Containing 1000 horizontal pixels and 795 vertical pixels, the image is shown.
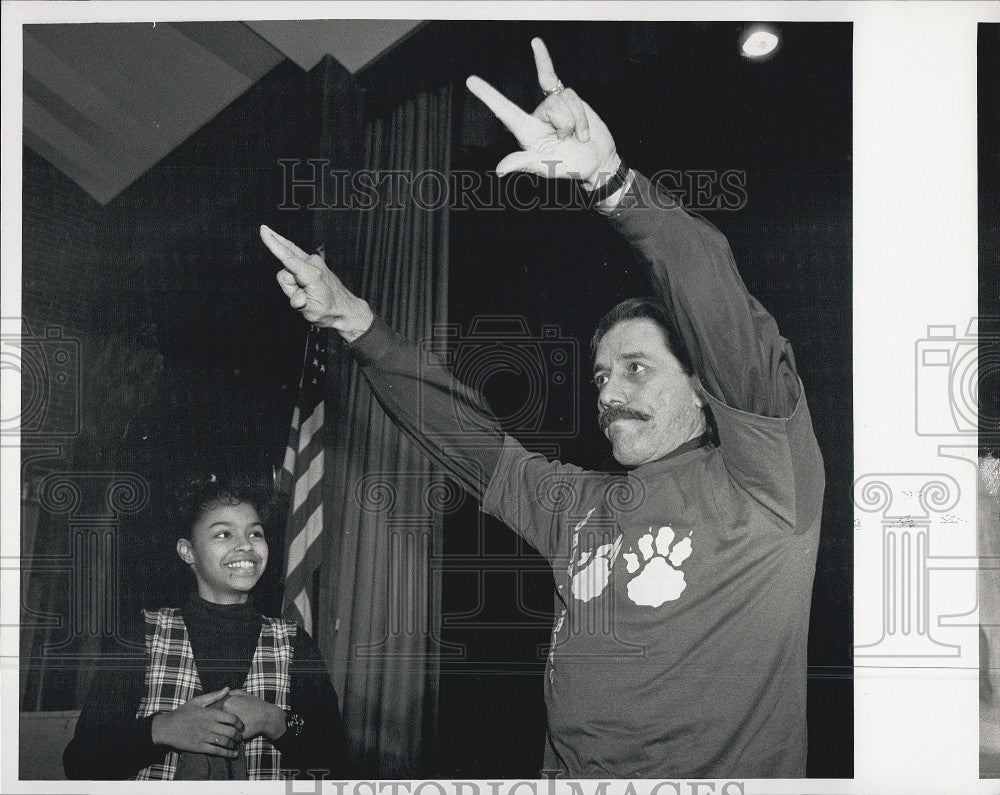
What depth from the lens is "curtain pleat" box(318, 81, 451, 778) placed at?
324cm

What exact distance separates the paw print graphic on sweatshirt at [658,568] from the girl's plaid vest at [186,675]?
110 centimetres

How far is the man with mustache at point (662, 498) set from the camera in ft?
10.4

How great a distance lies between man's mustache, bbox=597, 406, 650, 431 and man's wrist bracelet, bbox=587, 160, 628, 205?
0.67 meters

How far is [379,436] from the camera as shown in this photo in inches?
130

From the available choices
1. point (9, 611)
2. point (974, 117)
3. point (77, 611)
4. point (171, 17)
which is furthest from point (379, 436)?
point (974, 117)

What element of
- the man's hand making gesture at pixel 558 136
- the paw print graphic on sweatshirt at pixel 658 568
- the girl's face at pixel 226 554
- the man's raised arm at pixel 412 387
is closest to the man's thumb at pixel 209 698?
the girl's face at pixel 226 554

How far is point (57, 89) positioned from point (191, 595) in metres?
1.73

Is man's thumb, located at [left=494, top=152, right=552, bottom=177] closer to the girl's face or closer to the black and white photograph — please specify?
the black and white photograph

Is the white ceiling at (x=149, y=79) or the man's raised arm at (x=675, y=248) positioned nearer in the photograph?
the man's raised arm at (x=675, y=248)

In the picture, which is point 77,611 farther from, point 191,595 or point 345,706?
point 345,706

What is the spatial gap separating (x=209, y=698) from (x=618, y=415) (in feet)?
5.18

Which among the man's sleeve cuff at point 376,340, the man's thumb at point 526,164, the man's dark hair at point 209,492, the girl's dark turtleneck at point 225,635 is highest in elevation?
the man's thumb at point 526,164

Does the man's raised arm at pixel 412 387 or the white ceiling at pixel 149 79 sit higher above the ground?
the white ceiling at pixel 149 79

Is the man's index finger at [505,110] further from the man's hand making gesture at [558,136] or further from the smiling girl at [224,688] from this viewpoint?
the smiling girl at [224,688]
